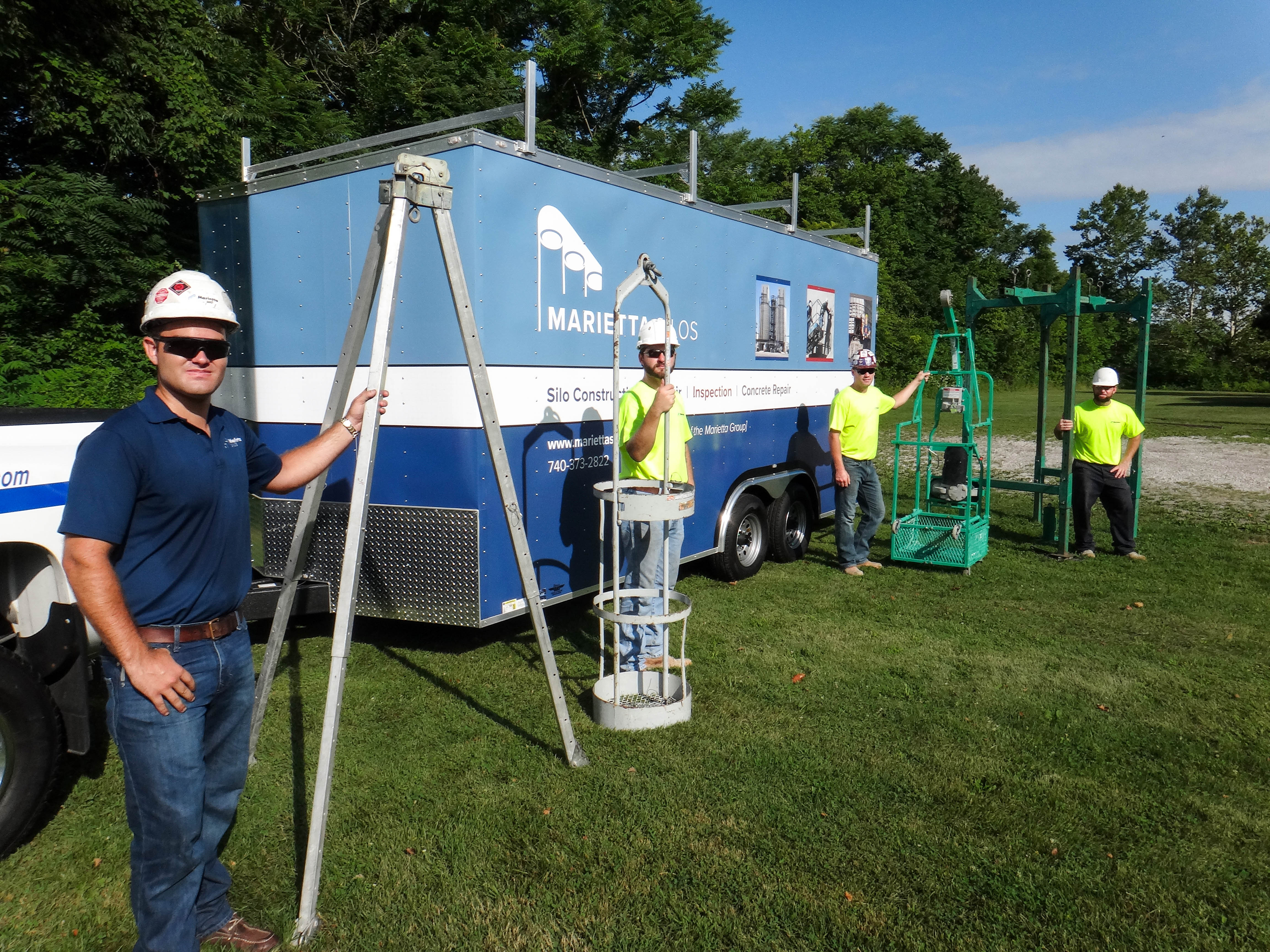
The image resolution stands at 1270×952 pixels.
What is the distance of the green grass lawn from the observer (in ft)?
10.2

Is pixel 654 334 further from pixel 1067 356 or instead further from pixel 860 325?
pixel 1067 356

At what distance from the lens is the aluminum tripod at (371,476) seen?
9.79ft

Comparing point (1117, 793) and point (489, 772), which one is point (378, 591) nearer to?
point (489, 772)

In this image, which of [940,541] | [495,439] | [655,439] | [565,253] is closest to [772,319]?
[940,541]

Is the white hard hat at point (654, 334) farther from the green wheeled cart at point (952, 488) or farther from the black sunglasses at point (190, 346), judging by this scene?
the green wheeled cart at point (952, 488)

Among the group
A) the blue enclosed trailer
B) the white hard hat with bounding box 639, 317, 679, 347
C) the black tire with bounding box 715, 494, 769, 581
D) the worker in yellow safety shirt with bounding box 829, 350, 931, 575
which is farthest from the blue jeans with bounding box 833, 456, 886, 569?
the white hard hat with bounding box 639, 317, 679, 347

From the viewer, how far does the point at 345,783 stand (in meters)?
4.03

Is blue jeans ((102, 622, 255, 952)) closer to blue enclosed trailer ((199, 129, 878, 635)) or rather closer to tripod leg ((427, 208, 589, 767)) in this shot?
tripod leg ((427, 208, 589, 767))

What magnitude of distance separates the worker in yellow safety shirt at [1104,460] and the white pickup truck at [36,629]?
8132 millimetres

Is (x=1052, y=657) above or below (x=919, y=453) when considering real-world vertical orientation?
below

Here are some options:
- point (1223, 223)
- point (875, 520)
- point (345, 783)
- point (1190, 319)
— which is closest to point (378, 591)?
point (345, 783)

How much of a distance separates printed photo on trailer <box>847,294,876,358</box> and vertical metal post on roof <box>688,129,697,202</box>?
2.96 m

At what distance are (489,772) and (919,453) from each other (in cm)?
657

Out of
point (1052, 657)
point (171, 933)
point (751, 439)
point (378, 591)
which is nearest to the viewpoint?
point (171, 933)
